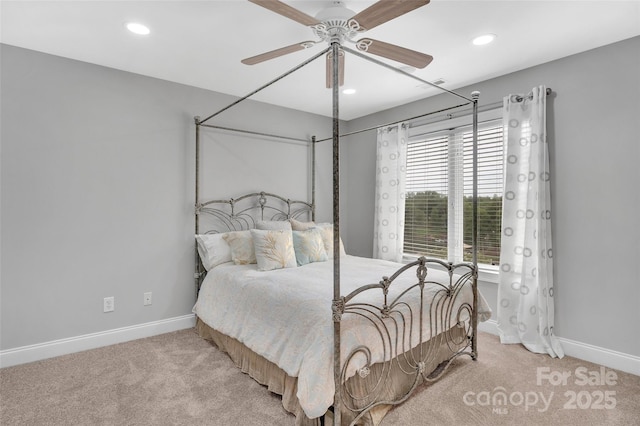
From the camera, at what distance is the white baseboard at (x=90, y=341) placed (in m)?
2.58

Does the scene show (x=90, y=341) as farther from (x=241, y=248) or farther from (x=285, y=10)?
(x=285, y=10)

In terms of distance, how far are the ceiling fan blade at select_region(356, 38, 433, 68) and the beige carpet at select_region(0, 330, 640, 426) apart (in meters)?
2.14

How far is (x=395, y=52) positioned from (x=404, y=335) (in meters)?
1.74

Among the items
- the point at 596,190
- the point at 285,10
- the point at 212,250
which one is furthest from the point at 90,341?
the point at 596,190

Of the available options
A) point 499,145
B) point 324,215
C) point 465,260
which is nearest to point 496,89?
point 499,145

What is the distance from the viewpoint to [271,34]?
2414 mm

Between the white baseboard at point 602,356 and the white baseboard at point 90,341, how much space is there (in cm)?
343

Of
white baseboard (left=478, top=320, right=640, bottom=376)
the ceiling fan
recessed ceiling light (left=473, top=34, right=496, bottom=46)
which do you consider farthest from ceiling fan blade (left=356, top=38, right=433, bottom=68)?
white baseboard (left=478, top=320, right=640, bottom=376)

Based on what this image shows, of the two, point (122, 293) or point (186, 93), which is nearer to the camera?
point (122, 293)

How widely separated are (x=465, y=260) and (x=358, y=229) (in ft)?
4.96

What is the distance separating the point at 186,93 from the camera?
3383 mm

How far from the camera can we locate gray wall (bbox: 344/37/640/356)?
Answer: 8.14ft

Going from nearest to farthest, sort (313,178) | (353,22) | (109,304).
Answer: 1. (353,22)
2. (109,304)
3. (313,178)

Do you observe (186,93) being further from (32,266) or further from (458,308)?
(458,308)
